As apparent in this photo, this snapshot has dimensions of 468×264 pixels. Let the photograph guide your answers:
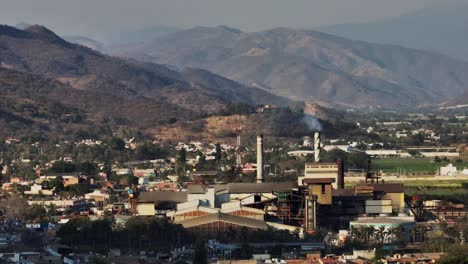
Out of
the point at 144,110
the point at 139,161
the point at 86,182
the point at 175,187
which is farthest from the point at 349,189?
the point at 144,110

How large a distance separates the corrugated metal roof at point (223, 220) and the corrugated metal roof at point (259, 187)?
5.47 meters

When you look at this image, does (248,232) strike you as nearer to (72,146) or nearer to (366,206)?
(366,206)

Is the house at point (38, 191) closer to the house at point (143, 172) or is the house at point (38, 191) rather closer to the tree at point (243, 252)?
the house at point (143, 172)

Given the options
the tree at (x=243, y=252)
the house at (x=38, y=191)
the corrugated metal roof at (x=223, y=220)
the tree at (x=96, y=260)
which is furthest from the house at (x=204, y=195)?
the tree at (x=96, y=260)

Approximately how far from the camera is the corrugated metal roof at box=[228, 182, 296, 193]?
237 feet

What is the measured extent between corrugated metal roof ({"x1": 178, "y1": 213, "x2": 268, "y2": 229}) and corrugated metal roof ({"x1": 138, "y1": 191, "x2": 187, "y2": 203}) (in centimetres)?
706

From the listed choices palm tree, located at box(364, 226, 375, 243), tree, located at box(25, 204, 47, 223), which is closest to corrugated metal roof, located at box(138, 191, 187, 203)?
tree, located at box(25, 204, 47, 223)

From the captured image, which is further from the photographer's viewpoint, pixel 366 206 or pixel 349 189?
pixel 349 189

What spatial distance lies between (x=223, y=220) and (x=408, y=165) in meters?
42.9

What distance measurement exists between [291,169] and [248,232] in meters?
35.5

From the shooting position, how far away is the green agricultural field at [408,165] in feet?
330

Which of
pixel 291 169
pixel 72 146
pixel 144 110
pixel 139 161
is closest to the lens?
pixel 291 169

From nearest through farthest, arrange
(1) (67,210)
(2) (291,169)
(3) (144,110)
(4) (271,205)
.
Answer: (4) (271,205), (1) (67,210), (2) (291,169), (3) (144,110)

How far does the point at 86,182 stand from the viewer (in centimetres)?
9044
